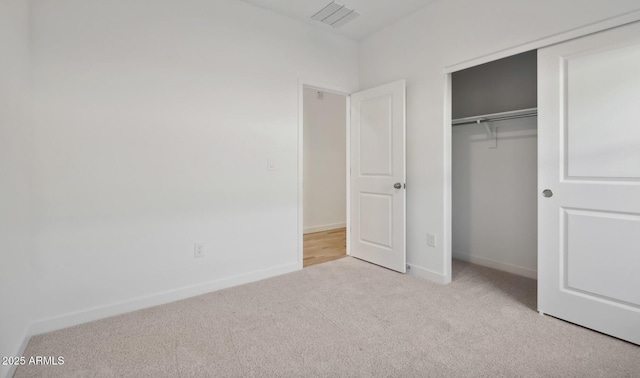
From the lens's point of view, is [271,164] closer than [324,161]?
Yes

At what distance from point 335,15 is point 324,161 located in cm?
261

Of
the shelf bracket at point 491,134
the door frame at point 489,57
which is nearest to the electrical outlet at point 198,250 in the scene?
the door frame at point 489,57

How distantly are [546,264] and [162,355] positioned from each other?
252 cm

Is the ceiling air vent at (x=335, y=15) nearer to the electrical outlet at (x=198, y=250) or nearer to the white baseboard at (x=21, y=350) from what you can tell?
the electrical outlet at (x=198, y=250)

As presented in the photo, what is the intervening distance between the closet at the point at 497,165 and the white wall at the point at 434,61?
573mm

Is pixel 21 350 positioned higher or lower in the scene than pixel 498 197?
lower

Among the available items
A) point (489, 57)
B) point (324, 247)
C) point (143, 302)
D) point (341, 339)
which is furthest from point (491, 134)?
point (143, 302)

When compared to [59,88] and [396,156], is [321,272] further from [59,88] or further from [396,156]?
[59,88]

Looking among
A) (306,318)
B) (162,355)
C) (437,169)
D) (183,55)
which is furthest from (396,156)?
(162,355)

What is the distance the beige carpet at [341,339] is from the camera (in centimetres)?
161

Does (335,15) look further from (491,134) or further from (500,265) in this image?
(500,265)

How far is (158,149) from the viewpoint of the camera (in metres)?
2.38

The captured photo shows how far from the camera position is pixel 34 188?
195 cm

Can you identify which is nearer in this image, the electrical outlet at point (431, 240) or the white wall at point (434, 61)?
the white wall at point (434, 61)
